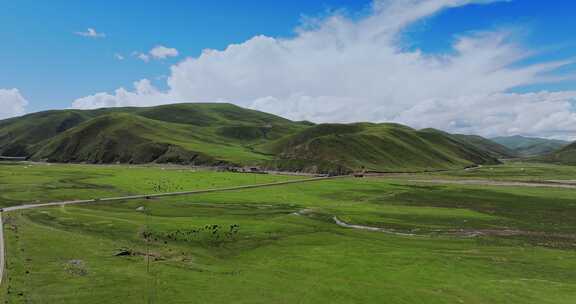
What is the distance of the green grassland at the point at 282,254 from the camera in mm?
31469

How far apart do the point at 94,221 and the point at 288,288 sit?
141ft

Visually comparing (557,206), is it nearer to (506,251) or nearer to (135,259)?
(506,251)

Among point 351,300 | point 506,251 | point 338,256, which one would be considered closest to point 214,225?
point 338,256

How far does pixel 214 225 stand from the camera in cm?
5959

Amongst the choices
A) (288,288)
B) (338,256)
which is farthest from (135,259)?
(338,256)

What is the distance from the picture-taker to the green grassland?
103 feet

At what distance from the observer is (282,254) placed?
4547 cm

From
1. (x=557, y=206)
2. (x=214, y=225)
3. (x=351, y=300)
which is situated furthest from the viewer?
(x=557, y=206)

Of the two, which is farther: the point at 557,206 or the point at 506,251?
the point at 557,206

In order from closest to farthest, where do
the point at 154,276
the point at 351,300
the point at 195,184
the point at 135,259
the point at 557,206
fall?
the point at 351,300 < the point at 154,276 < the point at 135,259 < the point at 557,206 < the point at 195,184

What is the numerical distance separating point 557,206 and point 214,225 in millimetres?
83882

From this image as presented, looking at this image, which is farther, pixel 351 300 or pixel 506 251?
pixel 506 251

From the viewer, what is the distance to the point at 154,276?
3475 centimetres

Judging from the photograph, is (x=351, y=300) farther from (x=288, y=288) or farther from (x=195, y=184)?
(x=195, y=184)
